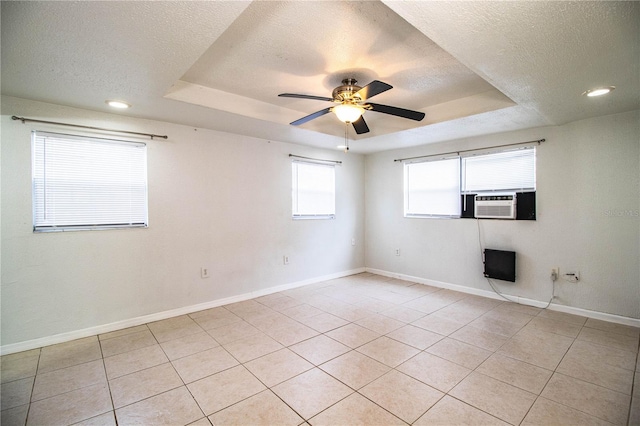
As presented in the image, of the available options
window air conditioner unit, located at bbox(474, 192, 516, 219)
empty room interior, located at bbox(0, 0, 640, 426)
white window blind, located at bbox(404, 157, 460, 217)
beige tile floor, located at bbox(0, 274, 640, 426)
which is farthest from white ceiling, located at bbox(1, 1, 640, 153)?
beige tile floor, located at bbox(0, 274, 640, 426)

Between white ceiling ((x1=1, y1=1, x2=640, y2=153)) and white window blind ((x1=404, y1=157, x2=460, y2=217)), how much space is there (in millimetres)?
1189

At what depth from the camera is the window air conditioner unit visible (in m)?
3.99

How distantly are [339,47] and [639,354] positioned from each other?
12.1ft

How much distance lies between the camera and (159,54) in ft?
6.51

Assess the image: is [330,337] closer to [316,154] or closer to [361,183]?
[316,154]

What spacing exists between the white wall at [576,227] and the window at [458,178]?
166 millimetres

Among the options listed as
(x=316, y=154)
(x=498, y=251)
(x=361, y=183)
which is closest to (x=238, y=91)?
(x=316, y=154)

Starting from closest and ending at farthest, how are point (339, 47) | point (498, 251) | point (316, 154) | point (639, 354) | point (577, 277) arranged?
point (339, 47)
point (639, 354)
point (577, 277)
point (498, 251)
point (316, 154)

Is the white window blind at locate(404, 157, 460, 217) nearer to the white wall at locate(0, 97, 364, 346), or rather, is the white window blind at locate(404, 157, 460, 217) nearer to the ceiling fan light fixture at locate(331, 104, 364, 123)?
the white wall at locate(0, 97, 364, 346)

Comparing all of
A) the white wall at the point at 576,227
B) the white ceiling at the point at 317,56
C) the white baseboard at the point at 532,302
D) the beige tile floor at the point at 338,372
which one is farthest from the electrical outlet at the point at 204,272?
the white wall at the point at 576,227

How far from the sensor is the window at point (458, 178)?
3.96 metres

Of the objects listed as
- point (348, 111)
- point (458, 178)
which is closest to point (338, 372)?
point (348, 111)

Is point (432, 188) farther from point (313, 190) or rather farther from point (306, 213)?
point (306, 213)

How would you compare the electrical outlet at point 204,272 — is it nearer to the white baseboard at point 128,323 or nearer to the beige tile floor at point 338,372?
the white baseboard at point 128,323
